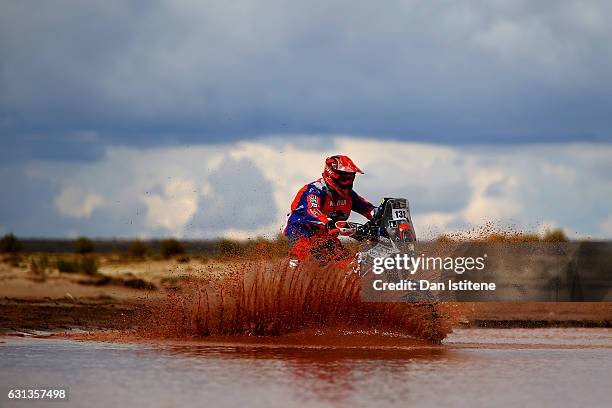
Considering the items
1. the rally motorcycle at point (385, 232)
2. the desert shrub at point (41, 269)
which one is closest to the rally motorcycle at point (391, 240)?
the rally motorcycle at point (385, 232)

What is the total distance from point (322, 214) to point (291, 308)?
1.39 metres

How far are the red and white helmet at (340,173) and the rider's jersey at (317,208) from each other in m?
0.14

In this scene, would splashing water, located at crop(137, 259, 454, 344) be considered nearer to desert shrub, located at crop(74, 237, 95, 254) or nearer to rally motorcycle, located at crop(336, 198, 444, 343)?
rally motorcycle, located at crop(336, 198, 444, 343)

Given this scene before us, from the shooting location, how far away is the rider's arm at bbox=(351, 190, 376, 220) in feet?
52.5

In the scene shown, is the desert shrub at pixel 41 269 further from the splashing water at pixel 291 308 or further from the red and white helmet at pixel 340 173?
the red and white helmet at pixel 340 173

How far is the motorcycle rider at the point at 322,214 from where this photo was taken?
15398 mm

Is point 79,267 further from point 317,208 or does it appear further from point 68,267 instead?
point 317,208

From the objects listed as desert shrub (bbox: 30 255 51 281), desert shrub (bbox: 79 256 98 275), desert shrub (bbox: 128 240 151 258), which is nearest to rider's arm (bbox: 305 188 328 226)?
desert shrub (bbox: 30 255 51 281)

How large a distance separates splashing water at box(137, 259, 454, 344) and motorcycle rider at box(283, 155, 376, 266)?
0.28 metres

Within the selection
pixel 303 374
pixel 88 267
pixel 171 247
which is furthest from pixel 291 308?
pixel 171 247

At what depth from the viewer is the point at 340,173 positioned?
1548 cm

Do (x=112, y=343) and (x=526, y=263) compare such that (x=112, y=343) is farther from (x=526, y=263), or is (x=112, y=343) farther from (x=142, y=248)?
(x=142, y=248)

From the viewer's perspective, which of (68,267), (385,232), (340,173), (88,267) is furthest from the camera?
(88,267)

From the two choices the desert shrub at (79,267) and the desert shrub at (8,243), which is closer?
the desert shrub at (79,267)
